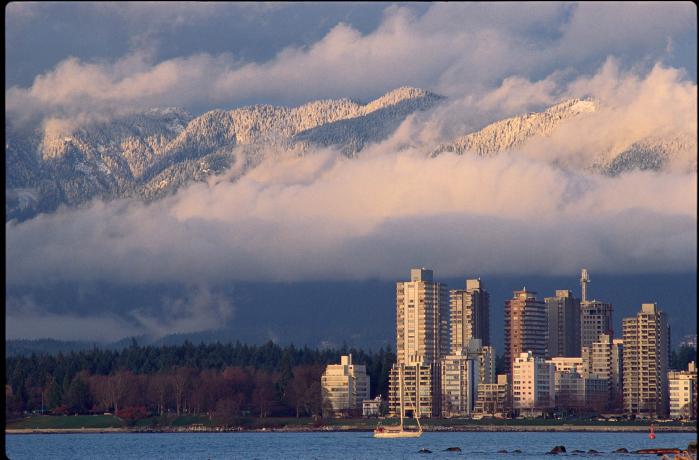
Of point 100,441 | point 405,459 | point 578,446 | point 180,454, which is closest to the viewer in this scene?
point 405,459

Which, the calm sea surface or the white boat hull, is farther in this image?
the white boat hull

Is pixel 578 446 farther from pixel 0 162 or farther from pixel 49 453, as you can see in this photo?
pixel 0 162

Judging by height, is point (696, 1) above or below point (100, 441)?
above

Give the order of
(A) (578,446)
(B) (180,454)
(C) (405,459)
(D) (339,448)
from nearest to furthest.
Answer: (C) (405,459)
(B) (180,454)
(D) (339,448)
(A) (578,446)

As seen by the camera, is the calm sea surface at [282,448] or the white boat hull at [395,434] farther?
the white boat hull at [395,434]

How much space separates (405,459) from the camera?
12412 centimetres

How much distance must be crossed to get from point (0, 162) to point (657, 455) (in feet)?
380

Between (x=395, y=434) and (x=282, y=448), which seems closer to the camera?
(x=282, y=448)

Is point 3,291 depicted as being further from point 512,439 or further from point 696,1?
point 512,439

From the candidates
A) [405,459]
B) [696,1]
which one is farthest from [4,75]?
[405,459]

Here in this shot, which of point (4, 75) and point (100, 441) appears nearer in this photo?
point (4, 75)

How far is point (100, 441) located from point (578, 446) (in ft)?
197

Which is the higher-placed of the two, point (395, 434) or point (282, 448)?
point (282, 448)

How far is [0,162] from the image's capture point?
14.9m
